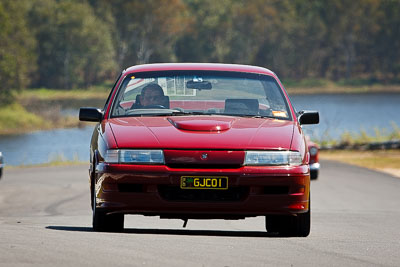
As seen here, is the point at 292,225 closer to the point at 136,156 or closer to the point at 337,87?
the point at 136,156

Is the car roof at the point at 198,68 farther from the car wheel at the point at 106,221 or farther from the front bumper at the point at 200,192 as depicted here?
the front bumper at the point at 200,192

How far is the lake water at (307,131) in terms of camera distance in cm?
4847

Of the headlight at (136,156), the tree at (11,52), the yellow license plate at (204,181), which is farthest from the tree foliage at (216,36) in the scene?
the yellow license plate at (204,181)

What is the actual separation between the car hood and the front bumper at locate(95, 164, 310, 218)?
209 millimetres

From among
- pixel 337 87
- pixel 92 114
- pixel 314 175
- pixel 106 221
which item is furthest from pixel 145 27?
pixel 106 221

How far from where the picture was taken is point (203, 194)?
7.91m

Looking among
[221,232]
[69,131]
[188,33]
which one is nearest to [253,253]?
[221,232]

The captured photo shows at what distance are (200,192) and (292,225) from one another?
1.13m

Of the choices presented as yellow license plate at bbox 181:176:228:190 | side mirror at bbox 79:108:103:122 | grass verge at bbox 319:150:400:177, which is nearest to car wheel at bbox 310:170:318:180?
grass verge at bbox 319:150:400:177

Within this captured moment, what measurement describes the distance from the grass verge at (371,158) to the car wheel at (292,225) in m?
18.3

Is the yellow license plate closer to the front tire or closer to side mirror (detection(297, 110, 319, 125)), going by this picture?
the front tire

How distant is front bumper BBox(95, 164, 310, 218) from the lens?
25.6 ft

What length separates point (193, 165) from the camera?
25.7 ft

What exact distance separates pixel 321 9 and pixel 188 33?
17.1 meters
